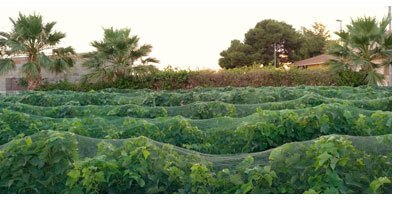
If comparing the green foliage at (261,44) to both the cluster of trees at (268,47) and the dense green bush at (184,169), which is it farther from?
the dense green bush at (184,169)

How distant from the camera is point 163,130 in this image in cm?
510

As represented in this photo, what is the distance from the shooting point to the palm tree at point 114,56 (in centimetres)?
1667

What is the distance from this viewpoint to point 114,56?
16875 millimetres

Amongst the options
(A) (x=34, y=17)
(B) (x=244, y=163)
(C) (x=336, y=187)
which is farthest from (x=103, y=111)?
(A) (x=34, y=17)

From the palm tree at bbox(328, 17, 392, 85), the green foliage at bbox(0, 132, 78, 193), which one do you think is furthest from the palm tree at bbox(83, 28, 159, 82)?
the green foliage at bbox(0, 132, 78, 193)

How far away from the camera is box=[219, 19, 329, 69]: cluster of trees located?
1287 inches

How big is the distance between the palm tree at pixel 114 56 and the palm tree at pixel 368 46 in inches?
278

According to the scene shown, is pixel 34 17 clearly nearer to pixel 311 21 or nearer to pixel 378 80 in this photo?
pixel 378 80

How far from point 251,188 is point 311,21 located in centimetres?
4044

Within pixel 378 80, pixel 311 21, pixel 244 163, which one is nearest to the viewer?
pixel 244 163

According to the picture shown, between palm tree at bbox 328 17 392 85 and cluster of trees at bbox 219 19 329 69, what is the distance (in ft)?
53.9

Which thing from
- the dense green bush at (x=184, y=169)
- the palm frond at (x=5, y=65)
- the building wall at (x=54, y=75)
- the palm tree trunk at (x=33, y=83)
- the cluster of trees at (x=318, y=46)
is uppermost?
the cluster of trees at (x=318, y=46)

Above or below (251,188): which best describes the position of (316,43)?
above

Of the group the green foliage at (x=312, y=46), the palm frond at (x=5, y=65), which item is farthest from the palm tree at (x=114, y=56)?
the green foliage at (x=312, y=46)
